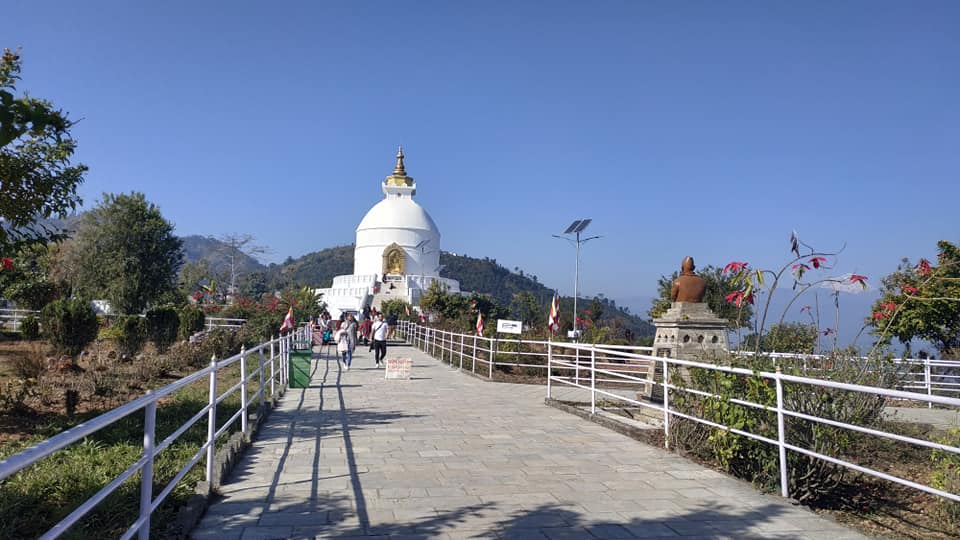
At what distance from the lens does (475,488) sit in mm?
5887

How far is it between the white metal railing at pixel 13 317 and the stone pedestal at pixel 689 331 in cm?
3125

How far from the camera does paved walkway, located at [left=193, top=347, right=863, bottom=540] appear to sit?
4.77 m

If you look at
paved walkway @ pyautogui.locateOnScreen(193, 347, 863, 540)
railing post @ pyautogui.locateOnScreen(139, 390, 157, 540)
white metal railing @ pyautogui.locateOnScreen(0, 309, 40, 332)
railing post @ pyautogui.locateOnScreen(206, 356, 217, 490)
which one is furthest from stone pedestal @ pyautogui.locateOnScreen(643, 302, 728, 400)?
white metal railing @ pyautogui.locateOnScreen(0, 309, 40, 332)

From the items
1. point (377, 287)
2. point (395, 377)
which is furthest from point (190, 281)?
point (395, 377)

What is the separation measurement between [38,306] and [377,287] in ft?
96.3

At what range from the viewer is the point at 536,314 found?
5941 centimetres

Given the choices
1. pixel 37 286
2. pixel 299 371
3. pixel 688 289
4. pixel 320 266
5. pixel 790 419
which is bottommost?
pixel 299 371

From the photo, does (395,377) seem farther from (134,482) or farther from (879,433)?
A: (879,433)

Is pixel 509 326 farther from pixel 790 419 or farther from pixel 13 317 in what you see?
pixel 13 317

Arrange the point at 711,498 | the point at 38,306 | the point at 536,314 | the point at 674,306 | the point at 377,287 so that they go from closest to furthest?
1. the point at 711,498
2. the point at 674,306
3. the point at 38,306
4. the point at 536,314
5. the point at 377,287

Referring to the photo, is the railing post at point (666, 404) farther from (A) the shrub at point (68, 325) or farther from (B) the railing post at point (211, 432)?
(A) the shrub at point (68, 325)

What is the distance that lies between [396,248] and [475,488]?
216 ft

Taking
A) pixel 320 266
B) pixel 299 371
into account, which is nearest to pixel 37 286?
pixel 299 371

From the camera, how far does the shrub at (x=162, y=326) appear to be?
2314 centimetres
